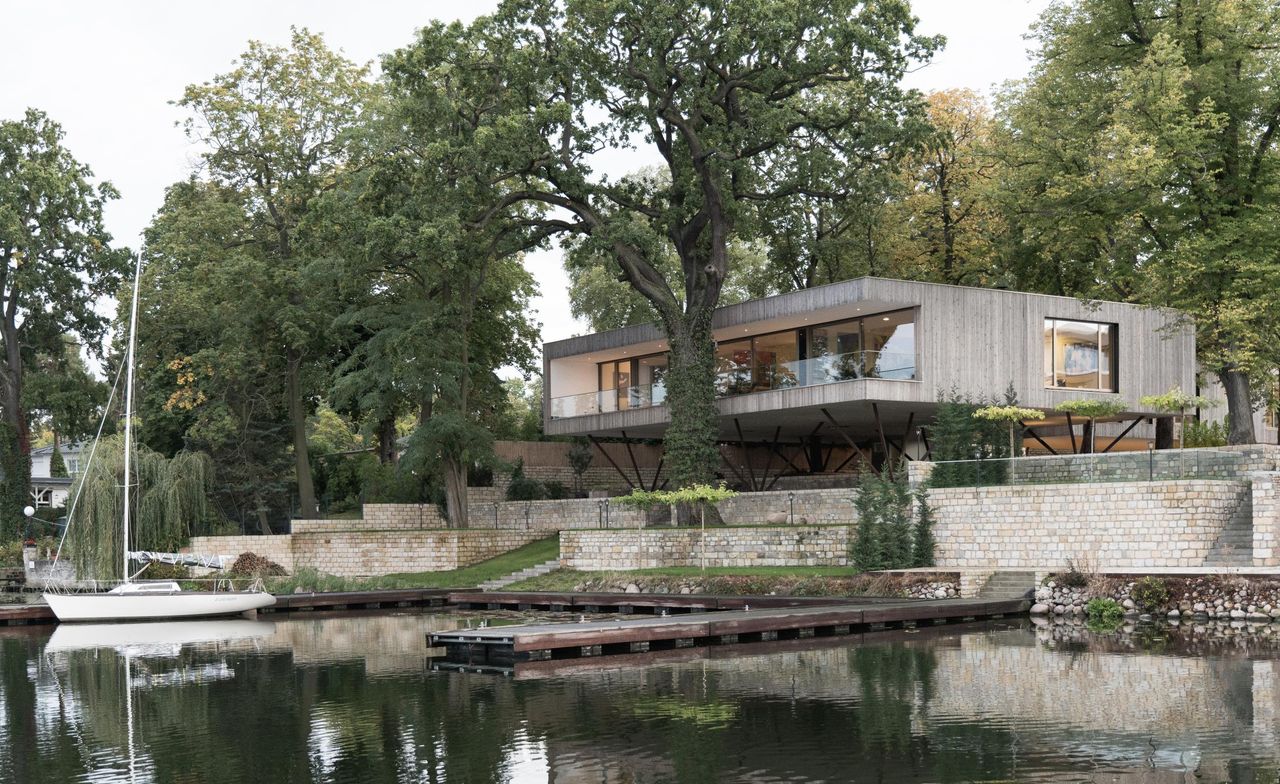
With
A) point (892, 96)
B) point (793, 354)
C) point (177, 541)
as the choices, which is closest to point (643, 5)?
point (892, 96)

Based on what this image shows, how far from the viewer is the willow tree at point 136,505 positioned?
3209cm

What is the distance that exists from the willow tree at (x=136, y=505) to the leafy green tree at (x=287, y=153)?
488 cm

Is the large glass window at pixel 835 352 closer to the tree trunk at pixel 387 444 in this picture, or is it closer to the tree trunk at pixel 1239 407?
the tree trunk at pixel 1239 407

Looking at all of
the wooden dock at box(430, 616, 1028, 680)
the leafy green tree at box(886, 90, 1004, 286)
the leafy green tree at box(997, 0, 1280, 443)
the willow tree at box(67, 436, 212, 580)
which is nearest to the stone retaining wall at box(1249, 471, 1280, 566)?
the wooden dock at box(430, 616, 1028, 680)

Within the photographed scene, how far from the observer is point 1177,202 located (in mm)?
32312

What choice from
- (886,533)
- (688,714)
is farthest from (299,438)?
(688,714)

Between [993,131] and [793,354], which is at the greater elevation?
[993,131]

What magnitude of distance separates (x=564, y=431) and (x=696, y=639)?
20.6m

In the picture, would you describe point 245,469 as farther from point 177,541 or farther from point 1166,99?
point 1166,99

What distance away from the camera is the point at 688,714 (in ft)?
45.2

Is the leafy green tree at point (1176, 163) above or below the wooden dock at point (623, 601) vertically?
above

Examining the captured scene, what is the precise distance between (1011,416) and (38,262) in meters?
33.7

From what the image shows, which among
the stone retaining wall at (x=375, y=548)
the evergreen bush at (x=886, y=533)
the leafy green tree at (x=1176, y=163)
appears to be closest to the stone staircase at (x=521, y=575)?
the stone retaining wall at (x=375, y=548)

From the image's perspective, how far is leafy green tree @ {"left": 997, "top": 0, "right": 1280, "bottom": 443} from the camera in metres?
29.7
